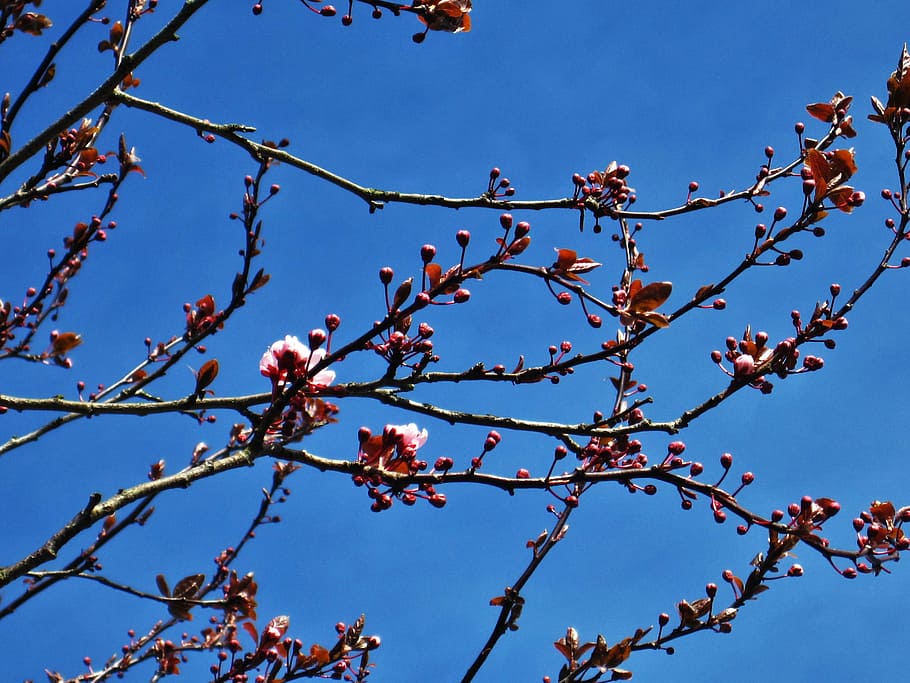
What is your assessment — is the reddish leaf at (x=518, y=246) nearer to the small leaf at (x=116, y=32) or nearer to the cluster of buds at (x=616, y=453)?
the cluster of buds at (x=616, y=453)

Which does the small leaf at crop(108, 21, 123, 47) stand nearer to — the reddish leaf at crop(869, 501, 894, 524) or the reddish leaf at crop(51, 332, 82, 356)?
the reddish leaf at crop(51, 332, 82, 356)

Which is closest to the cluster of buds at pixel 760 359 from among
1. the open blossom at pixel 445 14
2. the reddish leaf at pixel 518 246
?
the reddish leaf at pixel 518 246

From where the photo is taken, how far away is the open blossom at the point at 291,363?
2.28 metres

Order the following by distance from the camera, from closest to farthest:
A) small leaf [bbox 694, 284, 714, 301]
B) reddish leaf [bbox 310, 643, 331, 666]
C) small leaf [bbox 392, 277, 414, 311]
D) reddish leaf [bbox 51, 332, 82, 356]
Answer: small leaf [bbox 392, 277, 414, 311] < small leaf [bbox 694, 284, 714, 301] < reddish leaf [bbox 310, 643, 331, 666] < reddish leaf [bbox 51, 332, 82, 356]

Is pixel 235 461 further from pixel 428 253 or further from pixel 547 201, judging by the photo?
pixel 547 201

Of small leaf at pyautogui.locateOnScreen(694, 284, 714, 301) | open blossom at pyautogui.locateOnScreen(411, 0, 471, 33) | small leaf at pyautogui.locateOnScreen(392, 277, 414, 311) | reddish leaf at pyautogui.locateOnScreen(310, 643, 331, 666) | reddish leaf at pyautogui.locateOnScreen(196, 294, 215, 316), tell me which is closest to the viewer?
small leaf at pyautogui.locateOnScreen(392, 277, 414, 311)

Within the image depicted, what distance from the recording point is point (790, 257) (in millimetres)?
2553

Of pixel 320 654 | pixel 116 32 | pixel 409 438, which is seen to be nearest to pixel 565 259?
pixel 409 438

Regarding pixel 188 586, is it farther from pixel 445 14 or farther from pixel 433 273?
pixel 445 14

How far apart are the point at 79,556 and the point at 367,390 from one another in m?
1.69

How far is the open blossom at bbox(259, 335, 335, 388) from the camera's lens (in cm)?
Result: 228

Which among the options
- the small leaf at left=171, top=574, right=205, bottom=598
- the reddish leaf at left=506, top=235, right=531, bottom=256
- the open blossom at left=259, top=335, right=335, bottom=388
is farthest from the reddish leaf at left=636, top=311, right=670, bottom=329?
the small leaf at left=171, top=574, right=205, bottom=598

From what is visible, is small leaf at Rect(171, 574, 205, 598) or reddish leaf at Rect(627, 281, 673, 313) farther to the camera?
small leaf at Rect(171, 574, 205, 598)

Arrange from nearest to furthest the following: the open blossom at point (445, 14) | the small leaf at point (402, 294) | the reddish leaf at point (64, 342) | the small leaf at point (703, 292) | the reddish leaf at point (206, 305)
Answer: the small leaf at point (402, 294)
the small leaf at point (703, 292)
the open blossom at point (445, 14)
the reddish leaf at point (206, 305)
the reddish leaf at point (64, 342)
